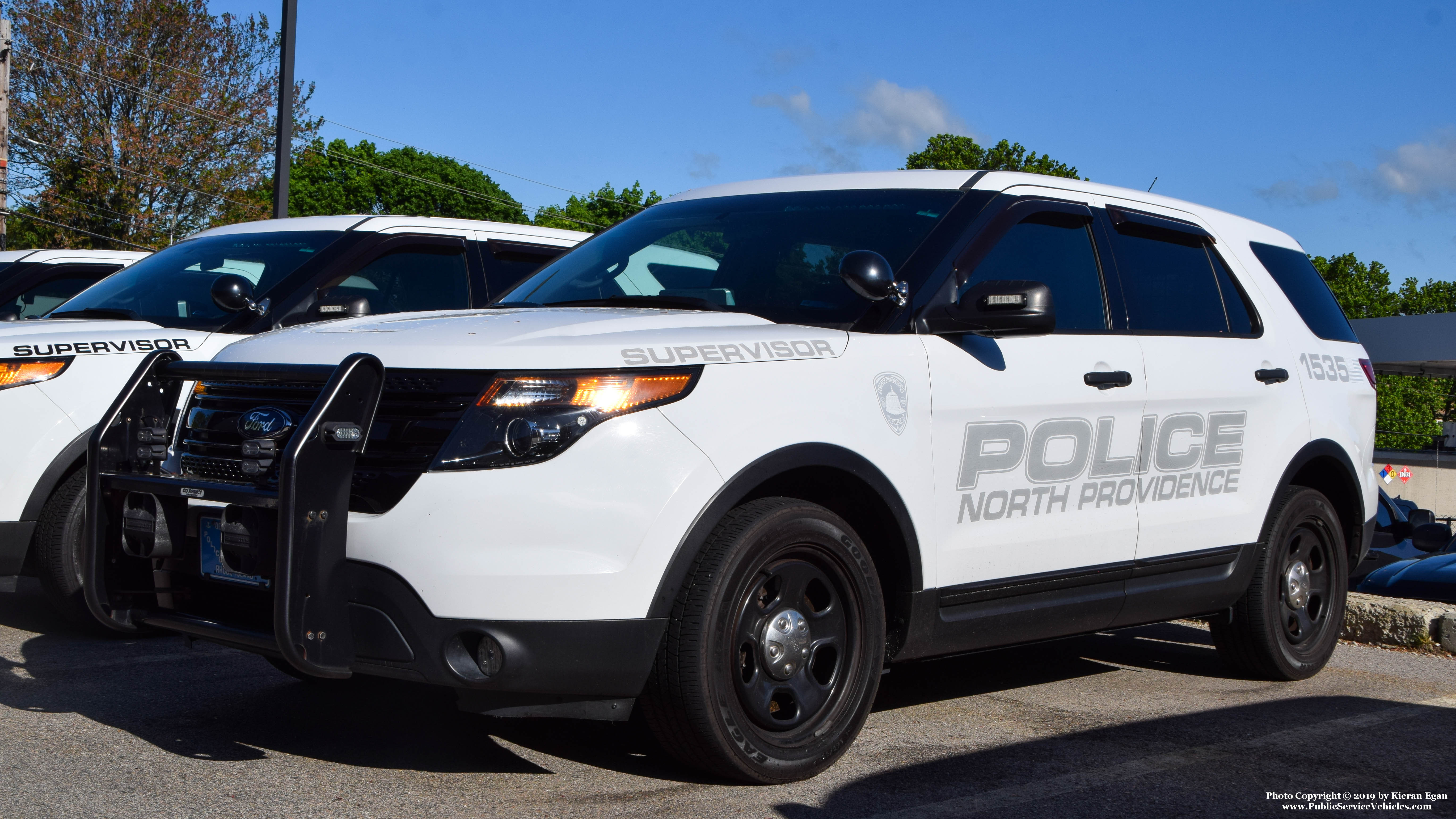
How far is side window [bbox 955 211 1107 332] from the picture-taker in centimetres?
482

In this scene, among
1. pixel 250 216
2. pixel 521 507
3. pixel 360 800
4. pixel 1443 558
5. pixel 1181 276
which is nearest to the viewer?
pixel 521 507

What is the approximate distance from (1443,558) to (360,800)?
291 inches

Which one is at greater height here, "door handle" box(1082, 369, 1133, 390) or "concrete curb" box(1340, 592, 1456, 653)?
"door handle" box(1082, 369, 1133, 390)

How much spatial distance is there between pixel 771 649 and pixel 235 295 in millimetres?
3813

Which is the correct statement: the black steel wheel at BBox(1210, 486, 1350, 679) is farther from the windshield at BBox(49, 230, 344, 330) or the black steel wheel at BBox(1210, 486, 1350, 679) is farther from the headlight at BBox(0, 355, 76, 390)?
the headlight at BBox(0, 355, 76, 390)

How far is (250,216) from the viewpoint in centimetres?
3678

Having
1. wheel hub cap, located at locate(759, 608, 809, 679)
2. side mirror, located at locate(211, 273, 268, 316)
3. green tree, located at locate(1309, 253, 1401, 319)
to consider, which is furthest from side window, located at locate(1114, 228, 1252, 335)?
green tree, located at locate(1309, 253, 1401, 319)

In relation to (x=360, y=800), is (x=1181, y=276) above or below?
above

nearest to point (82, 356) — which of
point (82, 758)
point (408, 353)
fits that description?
point (82, 758)

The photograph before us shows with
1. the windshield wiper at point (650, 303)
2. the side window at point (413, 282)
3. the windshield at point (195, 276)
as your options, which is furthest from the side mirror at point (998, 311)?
the windshield at point (195, 276)

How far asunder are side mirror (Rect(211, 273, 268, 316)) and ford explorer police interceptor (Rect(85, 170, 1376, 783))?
2001 millimetres

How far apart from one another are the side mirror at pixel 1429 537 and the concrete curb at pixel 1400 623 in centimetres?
235

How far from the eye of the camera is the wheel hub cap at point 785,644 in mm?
3912

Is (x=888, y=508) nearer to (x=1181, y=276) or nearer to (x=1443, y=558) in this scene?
(x=1181, y=276)
